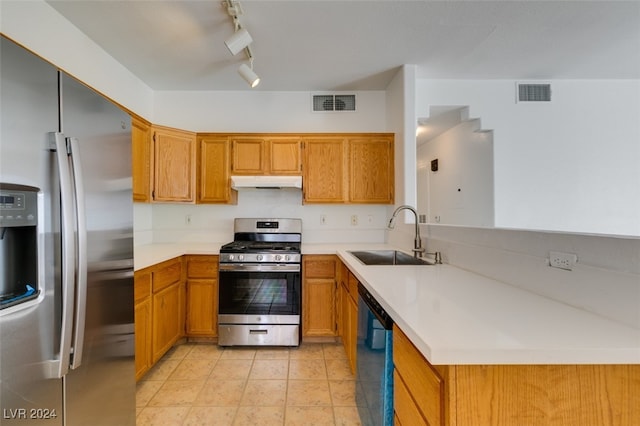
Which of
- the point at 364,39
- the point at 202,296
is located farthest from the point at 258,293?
the point at 364,39

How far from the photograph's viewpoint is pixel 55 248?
34.9 inches

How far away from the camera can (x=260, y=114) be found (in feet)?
10.1

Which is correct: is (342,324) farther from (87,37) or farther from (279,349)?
(87,37)

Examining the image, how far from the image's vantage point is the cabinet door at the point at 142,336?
73.2 inches

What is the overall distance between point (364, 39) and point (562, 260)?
2027 mm

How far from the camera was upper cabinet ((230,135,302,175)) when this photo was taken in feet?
9.29

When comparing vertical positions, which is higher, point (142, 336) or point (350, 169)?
point (350, 169)

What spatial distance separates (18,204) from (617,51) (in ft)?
13.7

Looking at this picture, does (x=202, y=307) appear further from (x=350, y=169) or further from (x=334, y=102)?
(x=334, y=102)

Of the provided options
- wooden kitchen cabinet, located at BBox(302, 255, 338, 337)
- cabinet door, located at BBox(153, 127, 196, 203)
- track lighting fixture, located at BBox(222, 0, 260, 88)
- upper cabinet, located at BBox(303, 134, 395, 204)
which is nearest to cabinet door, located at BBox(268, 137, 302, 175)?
upper cabinet, located at BBox(303, 134, 395, 204)

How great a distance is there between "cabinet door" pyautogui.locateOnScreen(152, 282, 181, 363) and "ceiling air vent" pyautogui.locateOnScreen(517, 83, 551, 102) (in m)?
3.99

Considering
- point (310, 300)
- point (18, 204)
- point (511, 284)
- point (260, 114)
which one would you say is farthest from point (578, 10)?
point (18, 204)

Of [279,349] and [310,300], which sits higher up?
[310,300]

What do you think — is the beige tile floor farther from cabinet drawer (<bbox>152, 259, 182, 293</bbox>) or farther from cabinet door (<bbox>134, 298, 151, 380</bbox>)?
cabinet drawer (<bbox>152, 259, 182, 293</bbox>)
